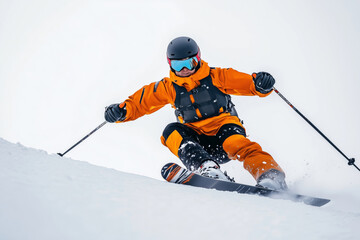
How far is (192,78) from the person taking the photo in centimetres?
358

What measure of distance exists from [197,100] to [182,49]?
553 mm

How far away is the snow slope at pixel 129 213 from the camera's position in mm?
1075

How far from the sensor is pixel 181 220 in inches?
51.2

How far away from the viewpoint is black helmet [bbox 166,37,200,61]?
137 inches

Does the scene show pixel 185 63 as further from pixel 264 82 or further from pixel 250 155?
pixel 250 155

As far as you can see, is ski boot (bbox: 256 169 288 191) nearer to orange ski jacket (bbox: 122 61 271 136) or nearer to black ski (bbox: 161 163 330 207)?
black ski (bbox: 161 163 330 207)

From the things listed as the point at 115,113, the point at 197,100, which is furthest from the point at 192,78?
the point at 115,113

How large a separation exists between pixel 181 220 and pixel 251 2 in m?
47.1

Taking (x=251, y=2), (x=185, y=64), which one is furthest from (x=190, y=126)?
(x=251, y=2)

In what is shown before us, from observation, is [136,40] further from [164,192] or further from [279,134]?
[164,192]

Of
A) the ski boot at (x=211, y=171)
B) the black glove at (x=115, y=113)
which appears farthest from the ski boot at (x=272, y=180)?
the black glove at (x=115, y=113)

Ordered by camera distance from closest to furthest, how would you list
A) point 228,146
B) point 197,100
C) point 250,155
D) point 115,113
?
point 250,155 → point 228,146 → point 197,100 → point 115,113

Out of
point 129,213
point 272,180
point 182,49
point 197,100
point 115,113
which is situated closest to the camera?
point 129,213

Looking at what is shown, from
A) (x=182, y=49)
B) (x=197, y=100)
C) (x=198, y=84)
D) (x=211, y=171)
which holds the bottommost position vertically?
(x=211, y=171)
